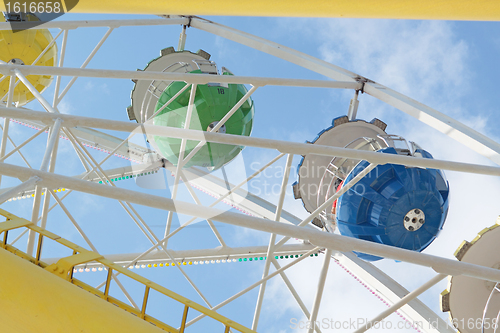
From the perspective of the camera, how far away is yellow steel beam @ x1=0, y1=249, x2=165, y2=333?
2.99 m

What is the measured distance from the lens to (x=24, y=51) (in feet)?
38.2

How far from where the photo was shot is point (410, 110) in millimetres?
7711

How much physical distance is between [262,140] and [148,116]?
17.2 feet

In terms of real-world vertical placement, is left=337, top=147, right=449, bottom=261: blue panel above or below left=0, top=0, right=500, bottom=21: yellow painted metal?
below

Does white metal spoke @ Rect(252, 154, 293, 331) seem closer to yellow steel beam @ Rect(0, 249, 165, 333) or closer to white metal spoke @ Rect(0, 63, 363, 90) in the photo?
white metal spoke @ Rect(0, 63, 363, 90)

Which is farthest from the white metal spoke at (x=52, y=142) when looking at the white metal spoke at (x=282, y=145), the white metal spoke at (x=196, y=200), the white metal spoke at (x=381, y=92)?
the white metal spoke at (x=381, y=92)

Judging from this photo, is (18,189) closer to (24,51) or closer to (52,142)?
(52,142)

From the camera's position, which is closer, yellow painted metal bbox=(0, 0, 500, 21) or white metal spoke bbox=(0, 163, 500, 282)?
white metal spoke bbox=(0, 163, 500, 282)

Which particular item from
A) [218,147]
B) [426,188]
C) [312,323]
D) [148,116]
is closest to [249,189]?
[218,147]

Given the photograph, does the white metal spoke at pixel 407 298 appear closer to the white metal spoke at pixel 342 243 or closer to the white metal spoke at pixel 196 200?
the white metal spoke at pixel 342 243

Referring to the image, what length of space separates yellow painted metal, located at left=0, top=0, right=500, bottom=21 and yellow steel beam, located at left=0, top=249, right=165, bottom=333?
3.22 m

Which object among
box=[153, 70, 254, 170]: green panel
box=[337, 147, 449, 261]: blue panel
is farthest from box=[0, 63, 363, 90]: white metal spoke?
box=[337, 147, 449, 261]: blue panel

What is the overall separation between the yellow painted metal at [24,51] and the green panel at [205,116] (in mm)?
4402

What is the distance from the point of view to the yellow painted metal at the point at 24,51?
11242 mm
